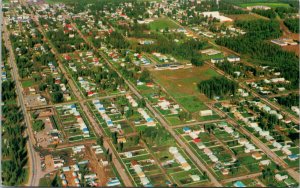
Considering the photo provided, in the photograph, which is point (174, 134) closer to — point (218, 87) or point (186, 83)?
point (218, 87)

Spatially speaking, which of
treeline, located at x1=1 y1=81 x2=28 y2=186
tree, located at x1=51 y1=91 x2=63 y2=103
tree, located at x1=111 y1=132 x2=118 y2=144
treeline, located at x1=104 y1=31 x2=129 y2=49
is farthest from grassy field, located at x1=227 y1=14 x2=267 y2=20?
tree, located at x1=111 y1=132 x2=118 y2=144

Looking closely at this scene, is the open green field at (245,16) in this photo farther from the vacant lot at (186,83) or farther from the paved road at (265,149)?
the paved road at (265,149)

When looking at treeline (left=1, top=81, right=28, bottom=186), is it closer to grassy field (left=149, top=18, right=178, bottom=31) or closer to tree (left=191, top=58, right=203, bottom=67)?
tree (left=191, top=58, right=203, bottom=67)

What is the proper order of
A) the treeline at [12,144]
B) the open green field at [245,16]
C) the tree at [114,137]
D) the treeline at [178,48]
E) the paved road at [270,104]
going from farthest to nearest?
1. the open green field at [245,16]
2. the treeline at [178,48]
3. the paved road at [270,104]
4. the tree at [114,137]
5. the treeline at [12,144]

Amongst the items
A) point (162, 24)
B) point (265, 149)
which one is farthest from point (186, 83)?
point (162, 24)

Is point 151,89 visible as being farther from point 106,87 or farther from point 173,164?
point 173,164

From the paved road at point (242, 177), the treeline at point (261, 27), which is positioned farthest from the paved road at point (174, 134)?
the treeline at point (261, 27)
